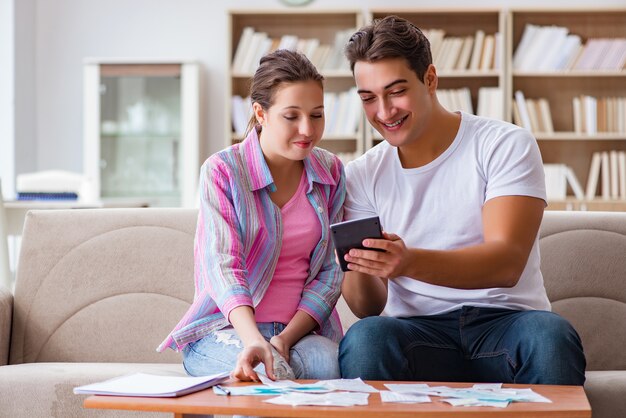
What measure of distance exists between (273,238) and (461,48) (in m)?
3.73

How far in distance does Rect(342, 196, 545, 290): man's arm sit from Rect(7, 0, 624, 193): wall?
412cm

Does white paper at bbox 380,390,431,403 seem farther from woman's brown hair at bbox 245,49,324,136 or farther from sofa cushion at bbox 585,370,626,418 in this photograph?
woman's brown hair at bbox 245,49,324,136

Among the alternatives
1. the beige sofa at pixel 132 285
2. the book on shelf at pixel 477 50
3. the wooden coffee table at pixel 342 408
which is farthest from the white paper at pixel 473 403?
the book on shelf at pixel 477 50

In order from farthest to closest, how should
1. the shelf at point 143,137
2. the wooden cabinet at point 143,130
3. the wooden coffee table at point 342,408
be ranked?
1. the shelf at point 143,137
2. the wooden cabinet at point 143,130
3. the wooden coffee table at point 342,408

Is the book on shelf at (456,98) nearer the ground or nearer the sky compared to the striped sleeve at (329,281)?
nearer the sky

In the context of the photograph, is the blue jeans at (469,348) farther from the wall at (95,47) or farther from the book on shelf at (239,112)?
the wall at (95,47)

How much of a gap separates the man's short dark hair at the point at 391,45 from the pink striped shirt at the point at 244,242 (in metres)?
0.29

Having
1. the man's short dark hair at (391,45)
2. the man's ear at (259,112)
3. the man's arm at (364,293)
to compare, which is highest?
the man's short dark hair at (391,45)

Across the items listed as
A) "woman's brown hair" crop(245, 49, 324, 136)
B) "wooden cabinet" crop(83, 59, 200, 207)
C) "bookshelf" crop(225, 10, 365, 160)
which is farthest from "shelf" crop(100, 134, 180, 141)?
"woman's brown hair" crop(245, 49, 324, 136)

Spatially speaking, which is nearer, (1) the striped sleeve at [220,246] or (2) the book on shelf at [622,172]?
(1) the striped sleeve at [220,246]

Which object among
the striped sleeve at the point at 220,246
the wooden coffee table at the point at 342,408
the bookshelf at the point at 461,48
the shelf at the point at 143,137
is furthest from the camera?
the shelf at the point at 143,137

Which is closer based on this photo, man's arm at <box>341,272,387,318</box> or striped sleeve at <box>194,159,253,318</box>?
striped sleeve at <box>194,159,253,318</box>

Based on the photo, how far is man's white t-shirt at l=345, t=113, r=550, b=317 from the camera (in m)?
1.93

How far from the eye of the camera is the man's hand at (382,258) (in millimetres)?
1676
